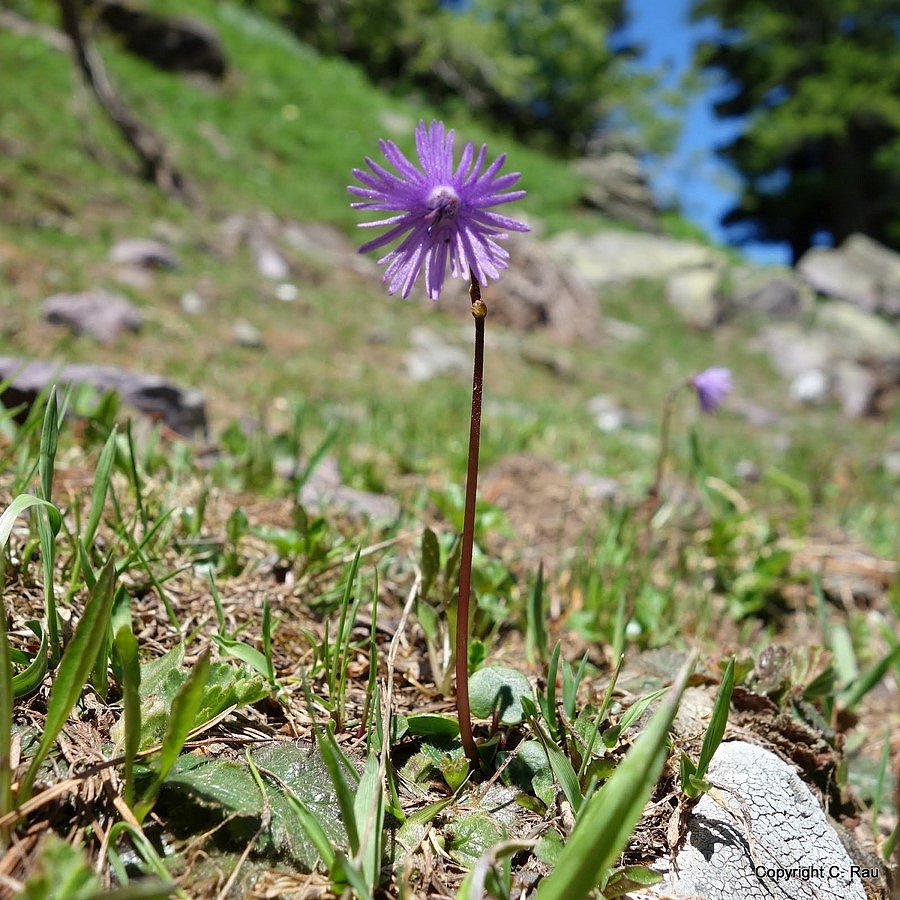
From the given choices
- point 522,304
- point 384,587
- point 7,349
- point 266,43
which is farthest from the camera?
point 266,43

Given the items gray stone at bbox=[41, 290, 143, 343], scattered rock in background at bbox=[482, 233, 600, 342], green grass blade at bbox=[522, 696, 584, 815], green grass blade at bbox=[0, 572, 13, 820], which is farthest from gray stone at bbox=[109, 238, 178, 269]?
green grass blade at bbox=[522, 696, 584, 815]

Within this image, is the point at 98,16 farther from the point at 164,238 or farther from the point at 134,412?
the point at 134,412

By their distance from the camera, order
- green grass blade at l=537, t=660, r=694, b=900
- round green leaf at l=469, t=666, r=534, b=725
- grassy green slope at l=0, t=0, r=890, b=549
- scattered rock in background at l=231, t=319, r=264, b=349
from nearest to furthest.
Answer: green grass blade at l=537, t=660, r=694, b=900, round green leaf at l=469, t=666, r=534, b=725, grassy green slope at l=0, t=0, r=890, b=549, scattered rock in background at l=231, t=319, r=264, b=349

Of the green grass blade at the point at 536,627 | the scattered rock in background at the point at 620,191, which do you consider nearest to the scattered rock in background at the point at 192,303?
the green grass blade at the point at 536,627

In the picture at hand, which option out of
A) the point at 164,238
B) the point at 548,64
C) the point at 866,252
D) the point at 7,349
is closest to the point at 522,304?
the point at 164,238

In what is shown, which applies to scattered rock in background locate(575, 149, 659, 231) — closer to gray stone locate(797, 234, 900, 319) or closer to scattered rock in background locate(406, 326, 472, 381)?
gray stone locate(797, 234, 900, 319)

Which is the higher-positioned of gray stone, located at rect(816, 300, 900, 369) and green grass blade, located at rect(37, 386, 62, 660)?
gray stone, located at rect(816, 300, 900, 369)
